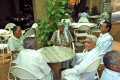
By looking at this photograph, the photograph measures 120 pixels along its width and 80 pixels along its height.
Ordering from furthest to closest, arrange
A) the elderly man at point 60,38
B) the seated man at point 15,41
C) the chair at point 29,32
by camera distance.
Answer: the chair at point 29,32
the elderly man at point 60,38
the seated man at point 15,41

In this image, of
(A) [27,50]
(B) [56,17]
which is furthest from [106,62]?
(B) [56,17]

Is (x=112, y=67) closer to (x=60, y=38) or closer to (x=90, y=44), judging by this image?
(x=90, y=44)

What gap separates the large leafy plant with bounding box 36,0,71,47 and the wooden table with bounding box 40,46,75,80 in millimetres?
1008

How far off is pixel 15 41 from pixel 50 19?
1.12m

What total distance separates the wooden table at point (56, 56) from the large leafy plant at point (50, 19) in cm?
101

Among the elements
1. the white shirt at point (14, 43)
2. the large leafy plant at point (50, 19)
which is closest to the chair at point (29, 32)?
the large leafy plant at point (50, 19)

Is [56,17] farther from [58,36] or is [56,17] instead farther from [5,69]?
→ [5,69]

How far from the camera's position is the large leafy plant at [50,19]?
14.0 ft

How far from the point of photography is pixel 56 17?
171 inches

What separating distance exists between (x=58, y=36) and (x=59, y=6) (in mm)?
755

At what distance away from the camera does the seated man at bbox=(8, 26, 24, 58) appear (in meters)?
3.62

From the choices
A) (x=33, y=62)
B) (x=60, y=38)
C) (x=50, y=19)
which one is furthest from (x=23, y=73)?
(x=50, y=19)

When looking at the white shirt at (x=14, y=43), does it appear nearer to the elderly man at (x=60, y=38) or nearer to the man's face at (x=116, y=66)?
the elderly man at (x=60, y=38)

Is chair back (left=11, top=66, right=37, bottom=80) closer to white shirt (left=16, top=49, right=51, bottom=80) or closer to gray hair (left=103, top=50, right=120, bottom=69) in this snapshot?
white shirt (left=16, top=49, right=51, bottom=80)
